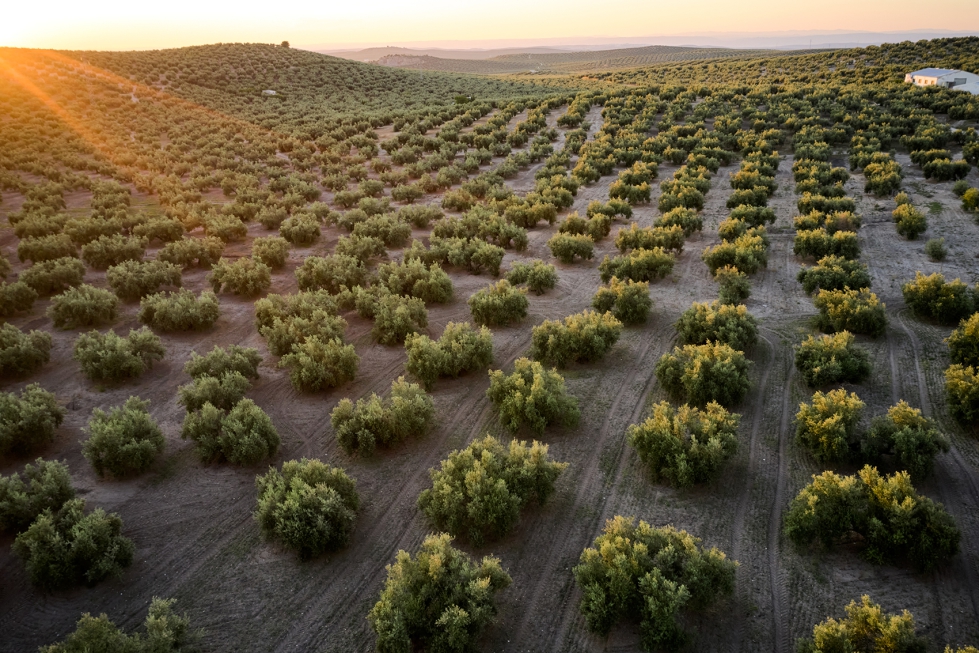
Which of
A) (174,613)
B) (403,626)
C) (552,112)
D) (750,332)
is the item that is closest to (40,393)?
(174,613)

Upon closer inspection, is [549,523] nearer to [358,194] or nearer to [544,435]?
[544,435]

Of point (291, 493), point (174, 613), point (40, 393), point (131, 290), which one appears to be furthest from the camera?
point (131, 290)

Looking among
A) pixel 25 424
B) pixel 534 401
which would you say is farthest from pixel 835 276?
pixel 25 424

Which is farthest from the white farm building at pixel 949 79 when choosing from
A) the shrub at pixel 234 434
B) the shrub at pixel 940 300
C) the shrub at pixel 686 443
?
the shrub at pixel 234 434

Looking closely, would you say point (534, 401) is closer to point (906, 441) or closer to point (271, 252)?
point (906, 441)

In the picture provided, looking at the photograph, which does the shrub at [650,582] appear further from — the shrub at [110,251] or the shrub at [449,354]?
the shrub at [110,251]

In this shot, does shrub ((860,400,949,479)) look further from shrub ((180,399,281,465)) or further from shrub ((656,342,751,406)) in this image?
shrub ((180,399,281,465))

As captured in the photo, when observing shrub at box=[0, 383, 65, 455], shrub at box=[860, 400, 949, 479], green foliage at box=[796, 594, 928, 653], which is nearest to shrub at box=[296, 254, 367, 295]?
shrub at box=[0, 383, 65, 455]
